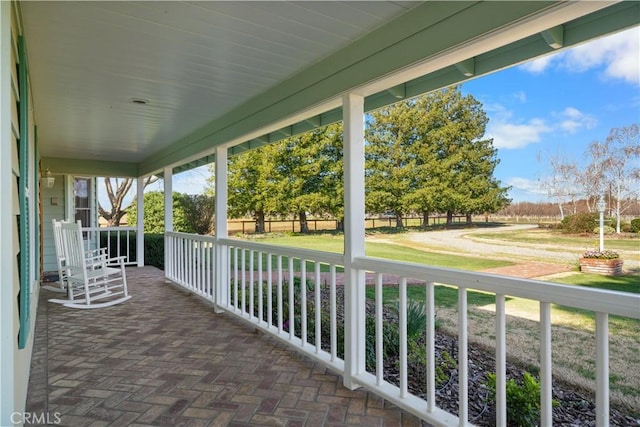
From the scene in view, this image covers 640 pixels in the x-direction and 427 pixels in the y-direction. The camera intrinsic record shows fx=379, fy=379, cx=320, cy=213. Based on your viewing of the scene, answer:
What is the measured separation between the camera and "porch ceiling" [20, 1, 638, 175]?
6.19 feet

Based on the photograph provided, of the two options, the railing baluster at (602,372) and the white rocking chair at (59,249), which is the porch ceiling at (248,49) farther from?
the white rocking chair at (59,249)

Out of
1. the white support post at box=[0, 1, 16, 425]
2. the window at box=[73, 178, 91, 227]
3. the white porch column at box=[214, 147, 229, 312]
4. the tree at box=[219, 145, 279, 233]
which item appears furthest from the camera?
the tree at box=[219, 145, 279, 233]

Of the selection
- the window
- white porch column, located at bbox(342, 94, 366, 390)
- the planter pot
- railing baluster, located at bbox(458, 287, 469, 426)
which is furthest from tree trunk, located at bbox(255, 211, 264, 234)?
railing baluster, located at bbox(458, 287, 469, 426)

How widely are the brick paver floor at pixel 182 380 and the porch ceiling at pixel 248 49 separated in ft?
6.57

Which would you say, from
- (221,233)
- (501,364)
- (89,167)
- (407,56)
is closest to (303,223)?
(89,167)

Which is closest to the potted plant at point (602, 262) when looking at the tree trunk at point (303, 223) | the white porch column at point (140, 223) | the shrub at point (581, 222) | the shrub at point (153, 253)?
the shrub at point (581, 222)

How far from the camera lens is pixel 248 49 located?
101 inches

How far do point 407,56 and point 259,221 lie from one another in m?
9.50

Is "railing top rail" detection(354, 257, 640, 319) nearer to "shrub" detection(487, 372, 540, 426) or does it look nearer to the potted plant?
"shrub" detection(487, 372, 540, 426)

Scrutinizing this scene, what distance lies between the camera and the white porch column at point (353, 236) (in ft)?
8.46

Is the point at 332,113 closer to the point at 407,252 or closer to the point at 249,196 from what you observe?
the point at 407,252

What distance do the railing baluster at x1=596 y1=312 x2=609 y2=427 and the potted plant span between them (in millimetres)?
2539

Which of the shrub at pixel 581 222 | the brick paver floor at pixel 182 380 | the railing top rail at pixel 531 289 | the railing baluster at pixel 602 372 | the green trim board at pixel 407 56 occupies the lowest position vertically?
the brick paver floor at pixel 182 380

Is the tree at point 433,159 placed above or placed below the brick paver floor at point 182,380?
above
